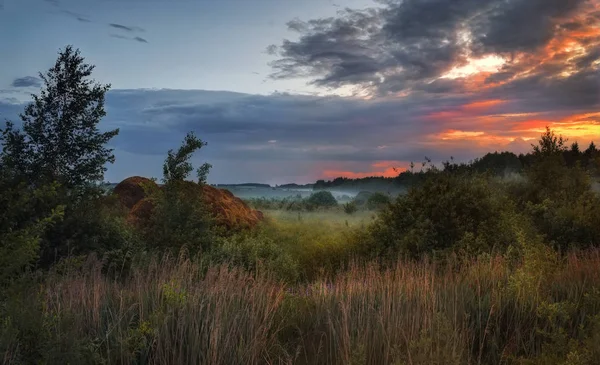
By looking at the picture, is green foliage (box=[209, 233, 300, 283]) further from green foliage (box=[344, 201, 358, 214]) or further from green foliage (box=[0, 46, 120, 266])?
green foliage (box=[344, 201, 358, 214])

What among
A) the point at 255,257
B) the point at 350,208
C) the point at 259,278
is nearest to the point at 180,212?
the point at 255,257

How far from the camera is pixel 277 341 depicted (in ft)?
24.5

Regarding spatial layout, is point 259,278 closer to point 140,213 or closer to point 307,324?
point 307,324

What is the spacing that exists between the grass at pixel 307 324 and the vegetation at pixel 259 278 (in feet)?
0.12

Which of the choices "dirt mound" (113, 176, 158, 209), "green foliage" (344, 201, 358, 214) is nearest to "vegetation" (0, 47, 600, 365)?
"dirt mound" (113, 176, 158, 209)

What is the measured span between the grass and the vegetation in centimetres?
4

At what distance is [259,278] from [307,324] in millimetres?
1254

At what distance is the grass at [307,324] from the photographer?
6.31 m

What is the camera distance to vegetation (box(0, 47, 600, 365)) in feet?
21.5

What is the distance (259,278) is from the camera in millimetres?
9047

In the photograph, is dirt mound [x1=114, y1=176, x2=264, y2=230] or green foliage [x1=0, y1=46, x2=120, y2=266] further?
dirt mound [x1=114, y1=176, x2=264, y2=230]

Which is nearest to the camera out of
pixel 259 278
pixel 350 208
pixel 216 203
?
pixel 259 278

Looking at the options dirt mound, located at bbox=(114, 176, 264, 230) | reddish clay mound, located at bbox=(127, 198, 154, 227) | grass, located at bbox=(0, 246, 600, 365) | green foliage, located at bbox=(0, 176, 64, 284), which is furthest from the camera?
dirt mound, located at bbox=(114, 176, 264, 230)

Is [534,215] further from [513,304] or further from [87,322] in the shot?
[87,322]
